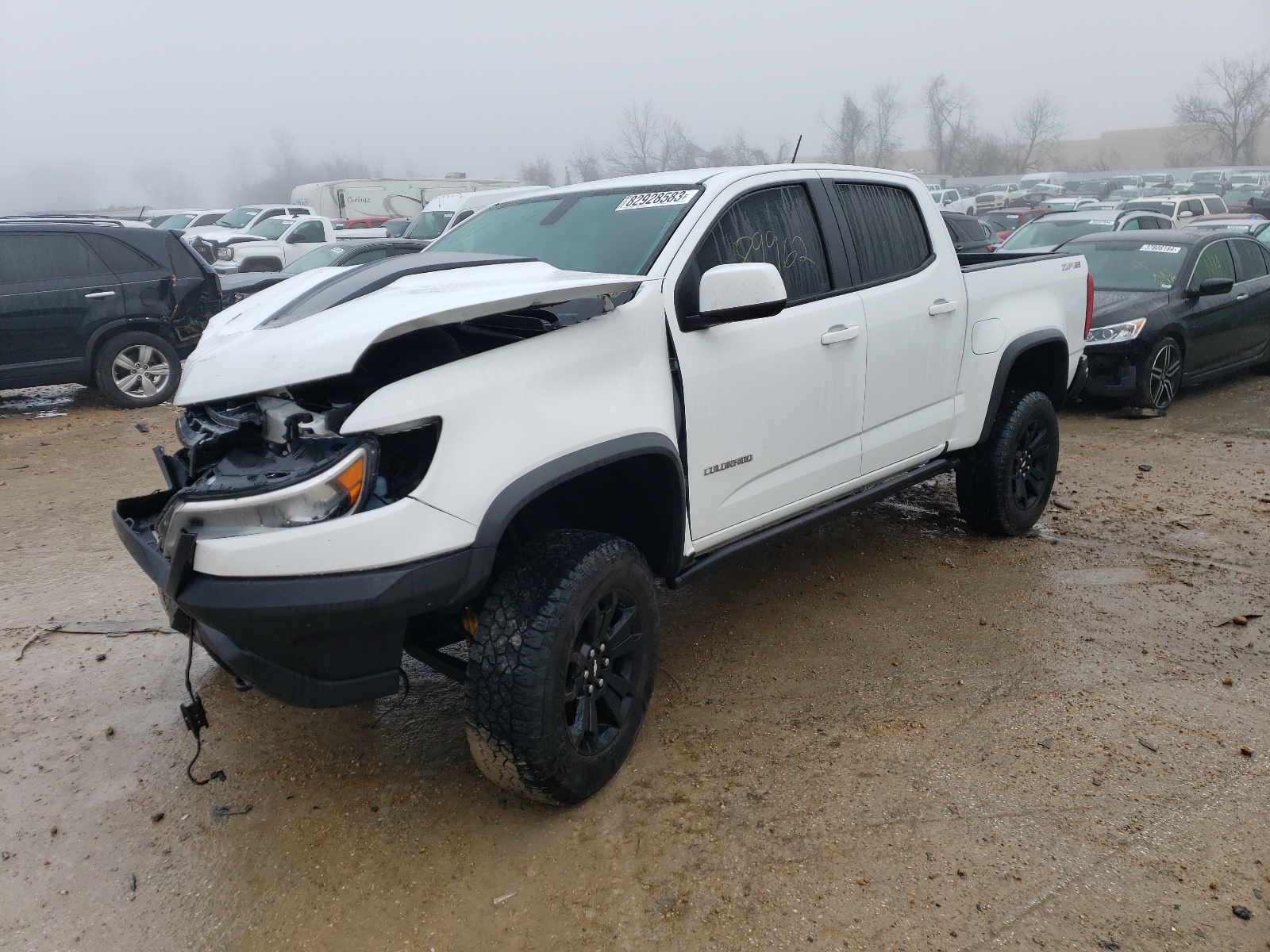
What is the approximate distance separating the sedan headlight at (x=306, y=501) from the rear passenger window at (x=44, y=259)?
7.36m

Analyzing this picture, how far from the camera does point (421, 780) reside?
10.0 feet

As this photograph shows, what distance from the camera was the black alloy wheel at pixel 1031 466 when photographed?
4879mm

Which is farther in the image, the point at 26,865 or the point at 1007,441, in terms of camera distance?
the point at 1007,441

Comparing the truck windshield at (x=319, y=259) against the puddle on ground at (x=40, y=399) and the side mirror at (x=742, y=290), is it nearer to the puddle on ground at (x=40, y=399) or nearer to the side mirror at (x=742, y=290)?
the puddle on ground at (x=40, y=399)

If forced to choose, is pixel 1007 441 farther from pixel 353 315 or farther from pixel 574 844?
pixel 353 315

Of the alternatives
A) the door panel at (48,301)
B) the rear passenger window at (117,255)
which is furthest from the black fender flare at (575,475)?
the rear passenger window at (117,255)

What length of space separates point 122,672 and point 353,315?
218 cm

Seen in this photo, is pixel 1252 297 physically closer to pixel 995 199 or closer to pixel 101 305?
pixel 101 305

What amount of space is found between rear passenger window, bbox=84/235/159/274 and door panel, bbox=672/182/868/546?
7.20 metres

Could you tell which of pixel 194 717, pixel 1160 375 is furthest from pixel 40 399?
pixel 1160 375

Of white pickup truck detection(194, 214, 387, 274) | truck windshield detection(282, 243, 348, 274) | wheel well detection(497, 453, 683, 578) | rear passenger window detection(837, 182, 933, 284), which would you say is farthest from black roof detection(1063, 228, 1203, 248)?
white pickup truck detection(194, 214, 387, 274)

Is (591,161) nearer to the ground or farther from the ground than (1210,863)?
farther from the ground

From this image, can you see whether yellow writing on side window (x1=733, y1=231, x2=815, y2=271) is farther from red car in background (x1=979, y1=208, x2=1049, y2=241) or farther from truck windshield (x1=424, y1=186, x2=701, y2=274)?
red car in background (x1=979, y1=208, x2=1049, y2=241)

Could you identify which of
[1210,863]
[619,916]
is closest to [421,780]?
[619,916]
